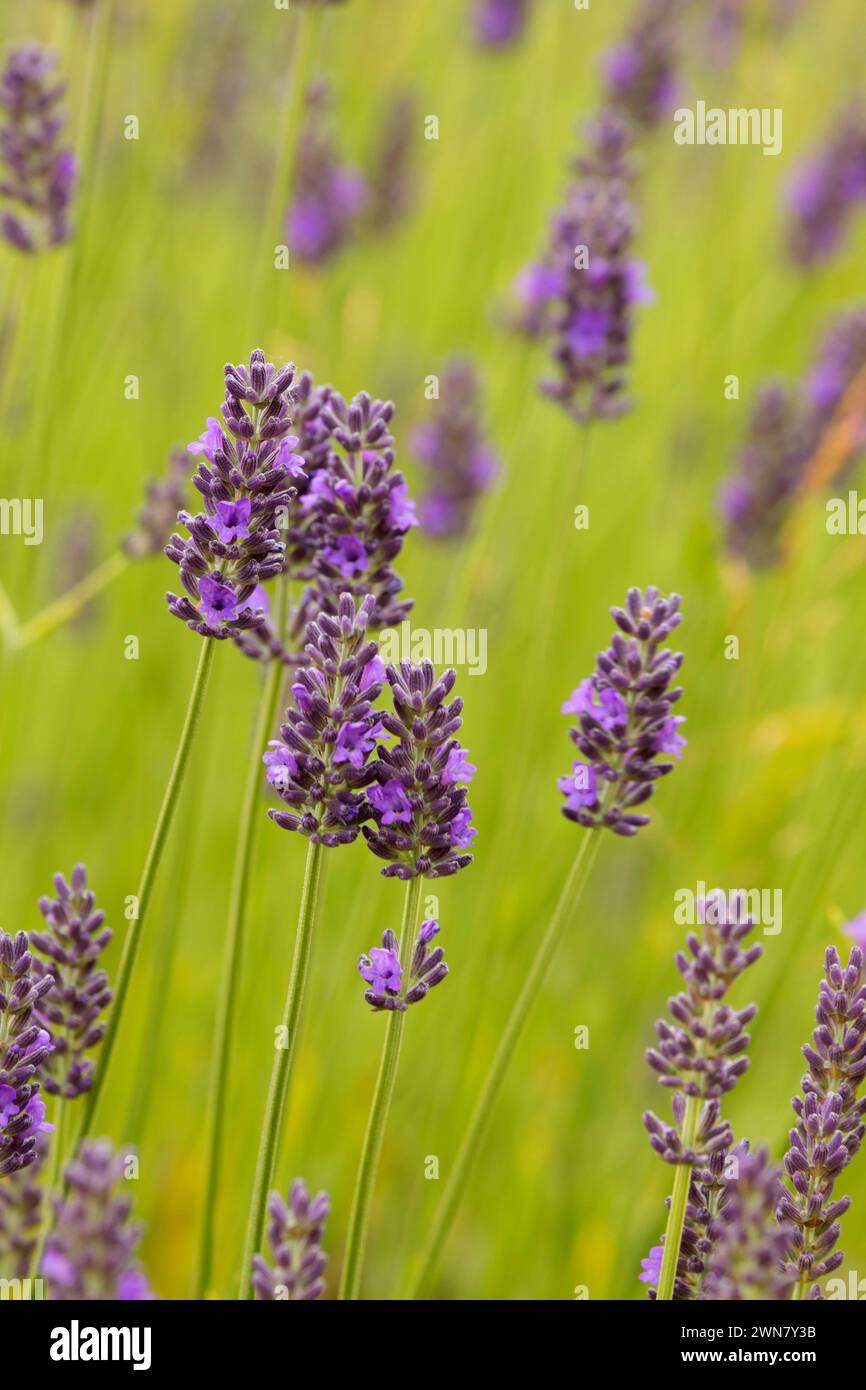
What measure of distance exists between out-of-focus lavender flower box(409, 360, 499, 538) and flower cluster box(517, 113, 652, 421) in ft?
2.34

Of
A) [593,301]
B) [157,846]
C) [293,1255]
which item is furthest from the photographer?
[593,301]

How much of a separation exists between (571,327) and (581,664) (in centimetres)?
148

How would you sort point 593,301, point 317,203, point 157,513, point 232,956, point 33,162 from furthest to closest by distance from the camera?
point 317,203
point 593,301
point 33,162
point 157,513
point 232,956

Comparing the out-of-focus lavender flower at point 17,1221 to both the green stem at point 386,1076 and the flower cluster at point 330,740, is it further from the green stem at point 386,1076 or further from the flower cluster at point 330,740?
the flower cluster at point 330,740

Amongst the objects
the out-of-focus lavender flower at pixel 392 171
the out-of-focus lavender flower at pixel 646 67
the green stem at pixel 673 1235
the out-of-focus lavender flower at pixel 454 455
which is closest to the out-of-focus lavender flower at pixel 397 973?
the green stem at pixel 673 1235

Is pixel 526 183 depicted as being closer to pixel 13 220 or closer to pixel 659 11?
pixel 659 11

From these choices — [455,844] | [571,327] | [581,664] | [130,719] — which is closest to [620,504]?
[581,664]

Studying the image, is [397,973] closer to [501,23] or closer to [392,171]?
[392,171]

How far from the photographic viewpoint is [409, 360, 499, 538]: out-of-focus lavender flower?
3166mm

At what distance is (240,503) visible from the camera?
125cm

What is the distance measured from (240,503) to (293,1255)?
0.63 metres

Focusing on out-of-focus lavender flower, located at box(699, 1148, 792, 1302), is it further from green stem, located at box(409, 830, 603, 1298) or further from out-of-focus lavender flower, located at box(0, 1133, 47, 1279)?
out-of-focus lavender flower, located at box(0, 1133, 47, 1279)

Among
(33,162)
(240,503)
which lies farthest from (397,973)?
(33,162)

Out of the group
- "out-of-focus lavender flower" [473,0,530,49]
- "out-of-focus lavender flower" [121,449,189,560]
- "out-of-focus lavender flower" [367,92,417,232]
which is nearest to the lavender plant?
"out-of-focus lavender flower" [121,449,189,560]
